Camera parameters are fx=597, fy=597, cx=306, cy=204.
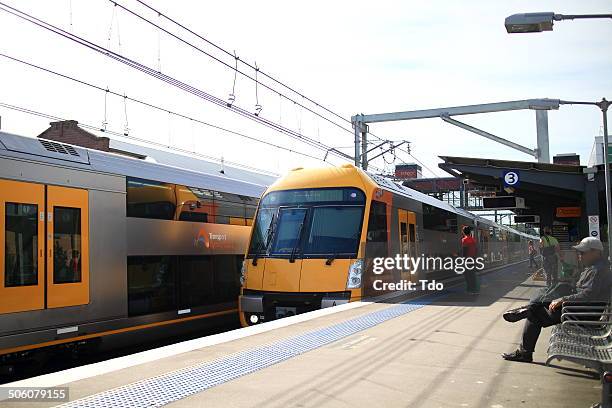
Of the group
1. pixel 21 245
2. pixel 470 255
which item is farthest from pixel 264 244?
pixel 470 255

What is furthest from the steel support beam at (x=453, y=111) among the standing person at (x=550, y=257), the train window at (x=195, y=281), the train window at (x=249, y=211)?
the train window at (x=195, y=281)

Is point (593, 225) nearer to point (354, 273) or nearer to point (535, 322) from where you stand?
point (354, 273)

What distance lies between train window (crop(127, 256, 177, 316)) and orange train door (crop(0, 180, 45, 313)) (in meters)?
2.09

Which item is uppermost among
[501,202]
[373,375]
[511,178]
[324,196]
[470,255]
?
[511,178]

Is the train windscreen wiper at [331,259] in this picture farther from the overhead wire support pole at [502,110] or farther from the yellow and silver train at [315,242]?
the overhead wire support pole at [502,110]

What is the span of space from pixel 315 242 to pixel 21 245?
5.42 m

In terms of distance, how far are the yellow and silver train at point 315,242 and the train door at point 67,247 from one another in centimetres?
348

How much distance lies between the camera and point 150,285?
10.8 metres

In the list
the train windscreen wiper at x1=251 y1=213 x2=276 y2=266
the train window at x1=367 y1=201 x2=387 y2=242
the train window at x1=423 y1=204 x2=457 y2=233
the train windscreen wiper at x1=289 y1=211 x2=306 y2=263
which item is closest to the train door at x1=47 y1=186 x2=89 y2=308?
the train windscreen wiper at x1=251 y1=213 x2=276 y2=266

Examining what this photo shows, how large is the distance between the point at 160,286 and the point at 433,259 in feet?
29.8

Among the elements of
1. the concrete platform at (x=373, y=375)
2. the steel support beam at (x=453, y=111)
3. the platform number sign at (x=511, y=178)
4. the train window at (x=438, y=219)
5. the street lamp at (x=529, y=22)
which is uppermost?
the steel support beam at (x=453, y=111)

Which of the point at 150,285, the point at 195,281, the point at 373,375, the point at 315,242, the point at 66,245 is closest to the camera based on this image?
the point at 373,375

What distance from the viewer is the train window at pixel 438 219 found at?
17.2m

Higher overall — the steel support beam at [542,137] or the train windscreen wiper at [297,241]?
the steel support beam at [542,137]
